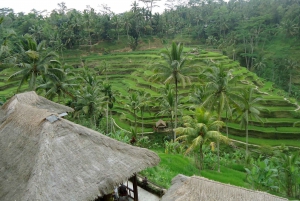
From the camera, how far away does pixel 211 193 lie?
6.76m

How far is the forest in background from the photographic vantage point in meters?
51.9

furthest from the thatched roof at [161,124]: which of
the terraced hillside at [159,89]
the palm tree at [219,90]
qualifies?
the palm tree at [219,90]

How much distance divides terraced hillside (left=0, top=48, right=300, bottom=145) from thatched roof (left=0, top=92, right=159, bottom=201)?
1148 centimetres

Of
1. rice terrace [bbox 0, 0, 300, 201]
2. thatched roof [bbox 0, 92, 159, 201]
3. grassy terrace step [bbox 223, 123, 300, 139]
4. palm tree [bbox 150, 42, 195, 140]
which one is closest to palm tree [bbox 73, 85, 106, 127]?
rice terrace [bbox 0, 0, 300, 201]

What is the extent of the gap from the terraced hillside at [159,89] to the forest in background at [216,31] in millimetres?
6842

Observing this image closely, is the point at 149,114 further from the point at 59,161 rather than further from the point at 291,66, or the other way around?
the point at 291,66

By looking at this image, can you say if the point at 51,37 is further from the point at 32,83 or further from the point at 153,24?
the point at 32,83

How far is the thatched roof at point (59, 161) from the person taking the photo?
6.75 meters

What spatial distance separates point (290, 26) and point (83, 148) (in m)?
58.3

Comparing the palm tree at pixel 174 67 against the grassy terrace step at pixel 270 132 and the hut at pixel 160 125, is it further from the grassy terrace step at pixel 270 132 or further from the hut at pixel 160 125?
the grassy terrace step at pixel 270 132

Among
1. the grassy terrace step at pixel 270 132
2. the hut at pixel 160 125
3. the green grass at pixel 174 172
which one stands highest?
the green grass at pixel 174 172

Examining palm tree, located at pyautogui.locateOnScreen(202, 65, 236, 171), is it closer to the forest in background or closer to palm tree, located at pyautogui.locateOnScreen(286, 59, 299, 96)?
the forest in background

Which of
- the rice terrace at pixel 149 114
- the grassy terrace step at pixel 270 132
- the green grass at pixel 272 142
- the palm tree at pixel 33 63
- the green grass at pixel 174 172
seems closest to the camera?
the rice terrace at pixel 149 114

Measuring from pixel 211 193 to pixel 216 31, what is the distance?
63488 millimetres
